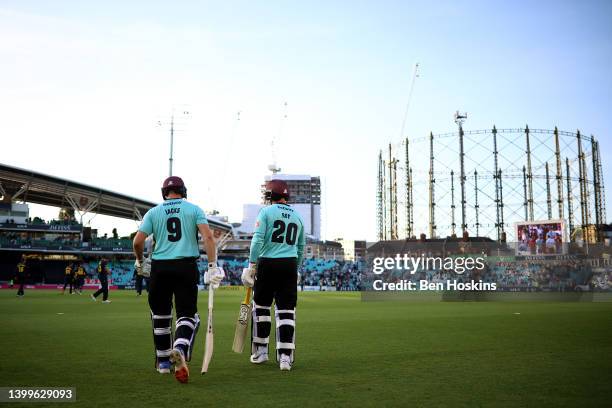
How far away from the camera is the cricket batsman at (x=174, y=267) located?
6934mm

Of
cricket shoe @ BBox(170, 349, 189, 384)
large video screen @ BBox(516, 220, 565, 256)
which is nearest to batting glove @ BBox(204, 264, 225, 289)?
cricket shoe @ BBox(170, 349, 189, 384)

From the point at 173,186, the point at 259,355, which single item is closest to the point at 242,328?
→ the point at 259,355

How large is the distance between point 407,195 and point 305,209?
330ft

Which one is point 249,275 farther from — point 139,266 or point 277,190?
point 139,266

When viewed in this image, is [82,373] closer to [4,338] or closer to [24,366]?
[24,366]

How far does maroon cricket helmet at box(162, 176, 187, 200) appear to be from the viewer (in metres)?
7.33

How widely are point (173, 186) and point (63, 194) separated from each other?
5610 cm

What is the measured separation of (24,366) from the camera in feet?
23.6

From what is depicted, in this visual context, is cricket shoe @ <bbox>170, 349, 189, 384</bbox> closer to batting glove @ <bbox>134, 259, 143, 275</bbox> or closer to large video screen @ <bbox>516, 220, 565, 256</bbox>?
batting glove @ <bbox>134, 259, 143, 275</bbox>

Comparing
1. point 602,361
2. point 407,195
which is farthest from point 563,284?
point 407,195

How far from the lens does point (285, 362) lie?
7223mm

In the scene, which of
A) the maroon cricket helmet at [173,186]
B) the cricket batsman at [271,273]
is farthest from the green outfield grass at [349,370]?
the maroon cricket helmet at [173,186]

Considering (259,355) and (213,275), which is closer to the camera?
(213,275)

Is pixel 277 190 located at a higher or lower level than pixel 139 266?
higher
